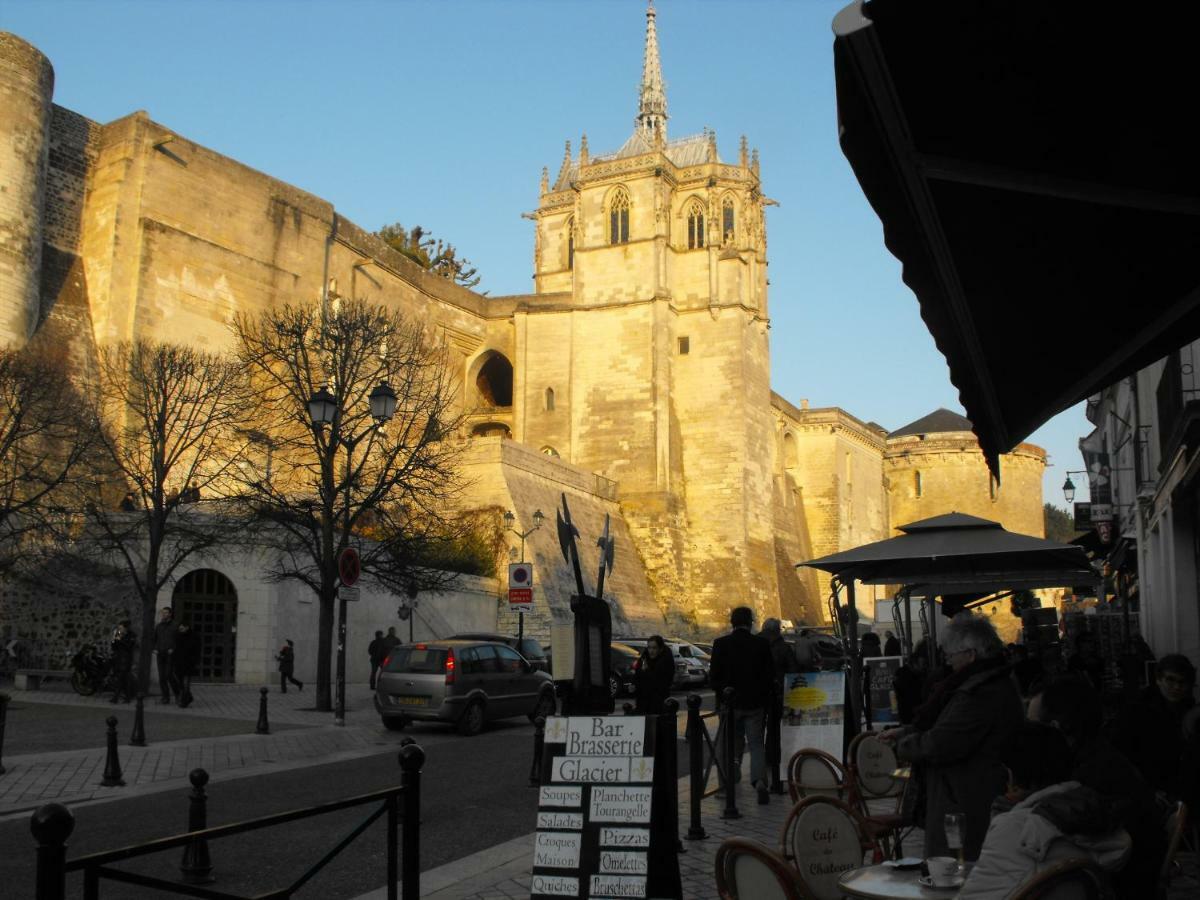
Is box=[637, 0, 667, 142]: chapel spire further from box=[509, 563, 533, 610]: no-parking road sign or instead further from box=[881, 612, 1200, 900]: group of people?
box=[881, 612, 1200, 900]: group of people

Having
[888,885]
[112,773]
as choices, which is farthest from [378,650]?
[888,885]

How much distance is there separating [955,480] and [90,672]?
6067 centimetres

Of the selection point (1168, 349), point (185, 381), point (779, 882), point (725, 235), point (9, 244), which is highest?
point (725, 235)

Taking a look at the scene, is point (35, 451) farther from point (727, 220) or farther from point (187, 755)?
point (727, 220)

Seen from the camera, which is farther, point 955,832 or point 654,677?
point 654,677

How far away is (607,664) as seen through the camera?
652cm

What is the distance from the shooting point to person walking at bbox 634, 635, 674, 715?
11250 millimetres

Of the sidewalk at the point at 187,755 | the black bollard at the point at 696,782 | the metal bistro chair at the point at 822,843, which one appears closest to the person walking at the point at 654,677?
the black bollard at the point at 696,782

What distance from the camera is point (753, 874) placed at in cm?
418

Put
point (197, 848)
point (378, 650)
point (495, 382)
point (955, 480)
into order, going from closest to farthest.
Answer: point (197, 848) → point (378, 650) → point (495, 382) → point (955, 480)

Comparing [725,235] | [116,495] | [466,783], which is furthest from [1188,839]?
[725,235]

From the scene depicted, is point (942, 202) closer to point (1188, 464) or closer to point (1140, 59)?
point (1140, 59)

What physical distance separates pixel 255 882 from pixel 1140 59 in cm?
665

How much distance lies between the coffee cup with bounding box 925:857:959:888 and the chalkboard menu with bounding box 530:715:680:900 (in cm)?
164
